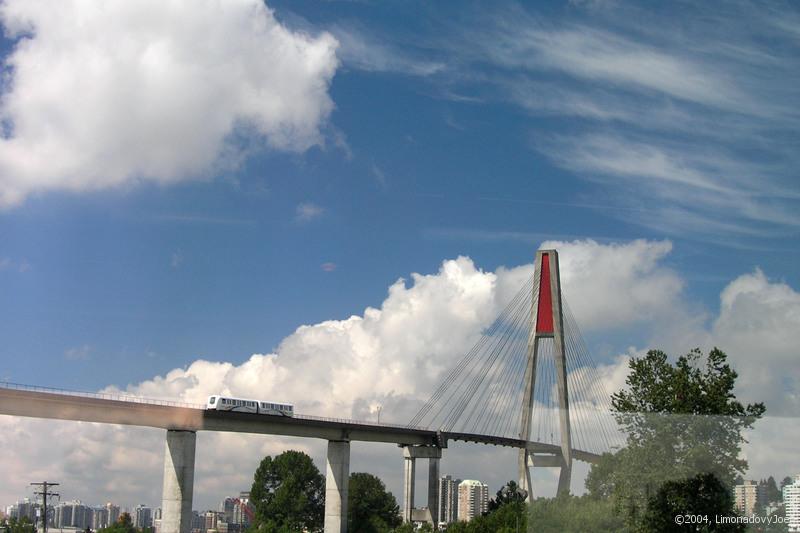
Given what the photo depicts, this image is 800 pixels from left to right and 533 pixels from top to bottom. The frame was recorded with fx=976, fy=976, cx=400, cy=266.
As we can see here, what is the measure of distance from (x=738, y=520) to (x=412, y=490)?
90626 mm

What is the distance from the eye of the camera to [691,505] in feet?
106

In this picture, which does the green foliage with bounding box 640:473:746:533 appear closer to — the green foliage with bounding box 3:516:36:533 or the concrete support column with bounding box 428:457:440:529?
the concrete support column with bounding box 428:457:440:529

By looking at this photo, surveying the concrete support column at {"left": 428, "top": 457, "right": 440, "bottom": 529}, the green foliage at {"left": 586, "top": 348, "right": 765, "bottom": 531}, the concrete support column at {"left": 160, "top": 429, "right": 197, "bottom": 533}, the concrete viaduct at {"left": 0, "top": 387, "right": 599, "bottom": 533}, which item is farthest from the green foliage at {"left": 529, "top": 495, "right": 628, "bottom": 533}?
the concrete support column at {"left": 428, "top": 457, "right": 440, "bottom": 529}

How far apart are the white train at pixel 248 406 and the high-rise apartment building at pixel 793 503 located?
227 ft

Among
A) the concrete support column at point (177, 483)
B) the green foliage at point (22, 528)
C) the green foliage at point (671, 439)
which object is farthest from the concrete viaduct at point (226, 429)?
the green foliage at point (22, 528)

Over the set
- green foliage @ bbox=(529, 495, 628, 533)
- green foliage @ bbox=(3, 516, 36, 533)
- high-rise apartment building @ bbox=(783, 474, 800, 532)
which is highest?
high-rise apartment building @ bbox=(783, 474, 800, 532)

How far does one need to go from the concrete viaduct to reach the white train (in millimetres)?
647

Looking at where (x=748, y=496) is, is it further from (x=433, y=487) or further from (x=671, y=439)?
(x=433, y=487)

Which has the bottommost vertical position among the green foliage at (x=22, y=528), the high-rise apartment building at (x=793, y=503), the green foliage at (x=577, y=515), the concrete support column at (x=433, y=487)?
the green foliage at (x=22, y=528)

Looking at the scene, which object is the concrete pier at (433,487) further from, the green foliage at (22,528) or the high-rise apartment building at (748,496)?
the high-rise apartment building at (748,496)

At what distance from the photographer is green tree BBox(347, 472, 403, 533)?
466ft

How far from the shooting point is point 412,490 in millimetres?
118938

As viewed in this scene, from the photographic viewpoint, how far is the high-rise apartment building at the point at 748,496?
3055cm

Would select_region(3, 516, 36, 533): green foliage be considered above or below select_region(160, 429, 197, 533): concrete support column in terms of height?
below
